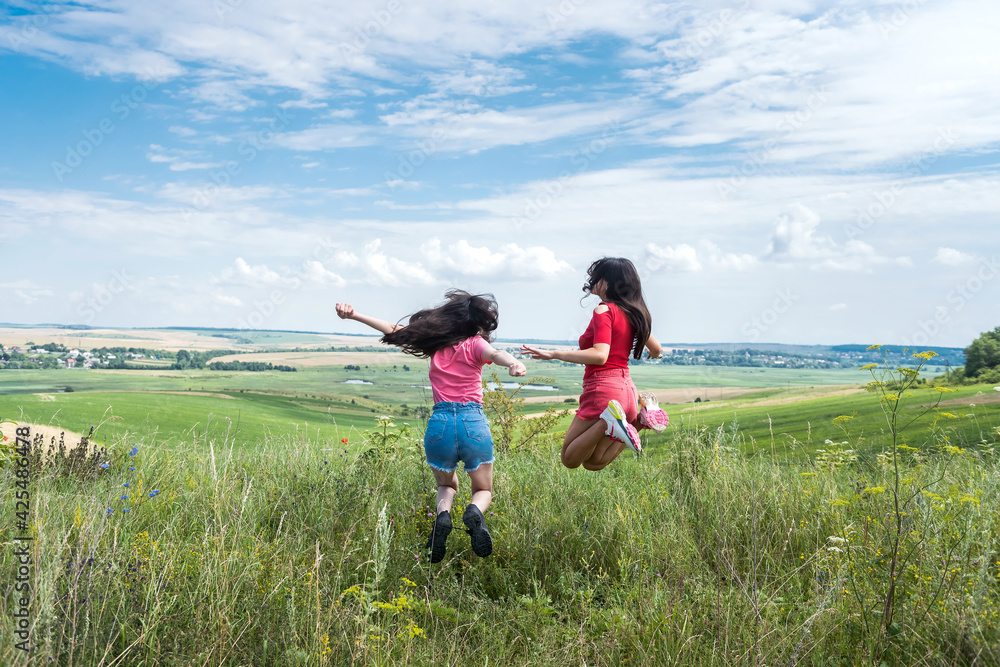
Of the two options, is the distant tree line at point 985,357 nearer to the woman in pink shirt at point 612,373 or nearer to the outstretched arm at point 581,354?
the woman in pink shirt at point 612,373

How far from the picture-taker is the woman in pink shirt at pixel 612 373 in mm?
5867

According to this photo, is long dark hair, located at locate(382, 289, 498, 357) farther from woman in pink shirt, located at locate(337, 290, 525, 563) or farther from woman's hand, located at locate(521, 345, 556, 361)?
woman's hand, located at locate(521, 345, 556, 361)

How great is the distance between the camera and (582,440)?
607 centimetres

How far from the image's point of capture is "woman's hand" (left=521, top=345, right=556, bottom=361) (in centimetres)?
520

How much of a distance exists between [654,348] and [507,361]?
200 centimetres

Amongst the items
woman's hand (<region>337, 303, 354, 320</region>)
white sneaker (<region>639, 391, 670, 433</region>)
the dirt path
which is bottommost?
the dirt path

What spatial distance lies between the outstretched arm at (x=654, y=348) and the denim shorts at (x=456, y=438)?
2050 mm

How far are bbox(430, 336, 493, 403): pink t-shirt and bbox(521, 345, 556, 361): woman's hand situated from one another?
1.02 feet

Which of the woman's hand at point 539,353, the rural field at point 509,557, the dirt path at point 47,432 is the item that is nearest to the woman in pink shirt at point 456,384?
the woman's hand at point 539,353

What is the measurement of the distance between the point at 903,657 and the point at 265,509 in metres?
5.37

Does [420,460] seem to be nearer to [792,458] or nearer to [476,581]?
[476,581]

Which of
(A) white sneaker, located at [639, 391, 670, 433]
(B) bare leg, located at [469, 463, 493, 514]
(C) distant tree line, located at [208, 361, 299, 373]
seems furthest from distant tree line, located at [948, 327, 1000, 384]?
(C) distant tree line, located at [208, 361, 299, 373]

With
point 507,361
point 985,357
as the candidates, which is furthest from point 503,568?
point 985,357

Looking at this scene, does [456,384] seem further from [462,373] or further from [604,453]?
[604,453]
